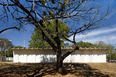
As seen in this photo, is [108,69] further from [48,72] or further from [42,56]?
[42,56]

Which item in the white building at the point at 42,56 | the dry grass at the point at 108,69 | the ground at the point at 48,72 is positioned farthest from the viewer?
the white building at the point at 42,56

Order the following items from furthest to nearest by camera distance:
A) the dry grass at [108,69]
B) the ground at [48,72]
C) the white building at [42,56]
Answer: the white building at [42,56]
the dry grass at [108,69]
the ground at [48,72]

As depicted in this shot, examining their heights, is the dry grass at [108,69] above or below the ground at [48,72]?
below

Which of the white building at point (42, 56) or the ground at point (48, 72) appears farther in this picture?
the white building at point (42, 56)

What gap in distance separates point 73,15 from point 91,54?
12.4 meters

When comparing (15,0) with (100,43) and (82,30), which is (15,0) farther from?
(100,43)

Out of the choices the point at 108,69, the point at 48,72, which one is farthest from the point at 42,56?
the point at 108,69

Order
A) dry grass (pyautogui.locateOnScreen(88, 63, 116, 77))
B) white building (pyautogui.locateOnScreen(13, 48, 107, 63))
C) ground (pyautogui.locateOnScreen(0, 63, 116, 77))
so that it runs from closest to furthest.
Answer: ground (pyautogui.locateOnScreen(0, 63, 116, 77))
dry grass (pyautogui.locateOnScreen(88, 63, 116, 77))
white building (pyautogui.locateOnScreen(13, 48, 107, 63))

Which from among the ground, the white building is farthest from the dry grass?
the white building

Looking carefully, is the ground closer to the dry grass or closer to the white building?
the dry grass

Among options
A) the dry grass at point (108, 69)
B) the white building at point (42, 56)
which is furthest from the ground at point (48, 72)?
the white building at point (42, 56)

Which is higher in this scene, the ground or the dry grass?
the ground

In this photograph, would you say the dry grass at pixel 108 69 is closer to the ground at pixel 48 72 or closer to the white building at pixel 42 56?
the ground at pixel 48 72

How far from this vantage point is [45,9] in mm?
5570
